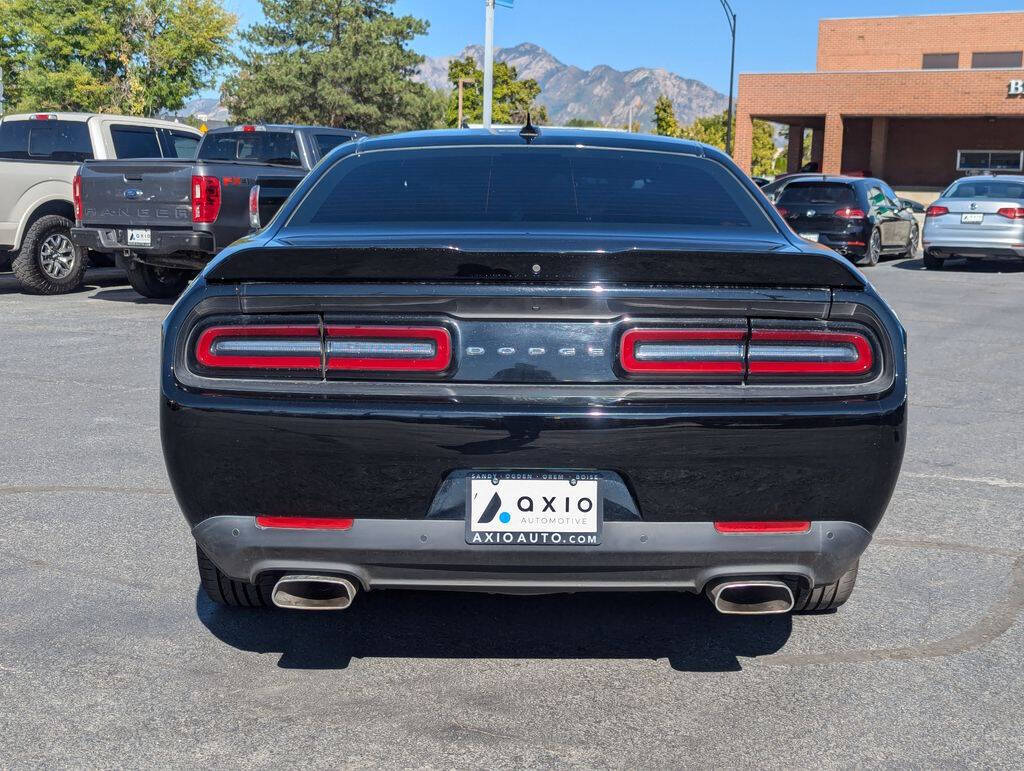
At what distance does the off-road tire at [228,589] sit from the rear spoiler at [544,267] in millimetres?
1026

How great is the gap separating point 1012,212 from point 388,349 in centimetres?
1900

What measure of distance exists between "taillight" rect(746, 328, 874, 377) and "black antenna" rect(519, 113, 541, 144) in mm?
1755

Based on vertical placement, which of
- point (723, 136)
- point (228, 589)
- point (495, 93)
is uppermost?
point (495, 93)

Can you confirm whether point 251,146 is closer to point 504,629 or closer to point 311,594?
point 504,629

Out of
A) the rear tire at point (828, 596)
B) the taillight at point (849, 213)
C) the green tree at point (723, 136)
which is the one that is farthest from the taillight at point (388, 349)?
the green tree at point (723, 136)

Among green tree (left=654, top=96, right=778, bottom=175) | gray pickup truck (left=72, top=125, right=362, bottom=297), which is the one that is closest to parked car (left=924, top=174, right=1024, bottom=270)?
gray pickup truck (left=72, top=125, right=362, bottom=297)

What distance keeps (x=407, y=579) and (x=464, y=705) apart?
16.5 inches

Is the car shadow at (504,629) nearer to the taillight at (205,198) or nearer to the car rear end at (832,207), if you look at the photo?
the taillight at (205,198)

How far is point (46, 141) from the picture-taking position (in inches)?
572

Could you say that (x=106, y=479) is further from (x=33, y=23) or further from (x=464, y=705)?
(x=33, y=23)

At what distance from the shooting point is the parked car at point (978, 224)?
786 inches

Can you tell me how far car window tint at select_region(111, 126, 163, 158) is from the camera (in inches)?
573

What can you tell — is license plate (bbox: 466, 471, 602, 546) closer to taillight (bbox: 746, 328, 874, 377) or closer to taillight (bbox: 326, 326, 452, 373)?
taillight (bbox: 326, 326, 452, 373)

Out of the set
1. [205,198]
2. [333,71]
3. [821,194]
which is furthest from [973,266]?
[333,71]
